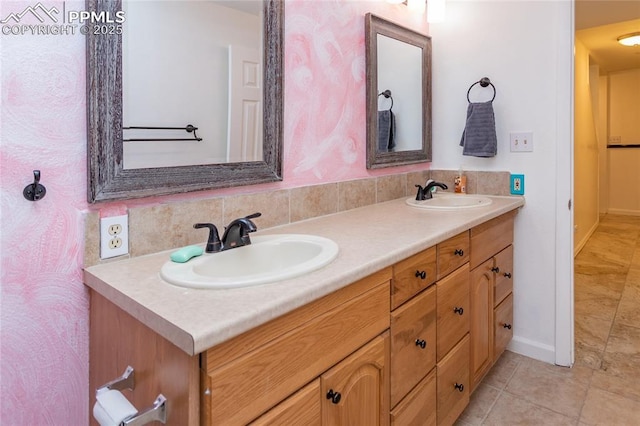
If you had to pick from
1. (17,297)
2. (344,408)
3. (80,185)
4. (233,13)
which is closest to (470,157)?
(233,13)

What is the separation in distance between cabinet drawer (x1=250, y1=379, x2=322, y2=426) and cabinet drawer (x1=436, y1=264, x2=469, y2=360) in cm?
66

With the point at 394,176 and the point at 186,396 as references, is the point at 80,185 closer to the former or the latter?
the point at 186,396

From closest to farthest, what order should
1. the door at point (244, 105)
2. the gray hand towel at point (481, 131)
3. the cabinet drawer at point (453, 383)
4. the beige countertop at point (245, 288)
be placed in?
the beige countertop at point (245, 288) < the door at point (244, 105) < the cabinet drawer at point (453, 383) < the gray hand towel at point (481, 131)

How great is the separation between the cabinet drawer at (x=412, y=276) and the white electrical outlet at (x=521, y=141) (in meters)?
1.15

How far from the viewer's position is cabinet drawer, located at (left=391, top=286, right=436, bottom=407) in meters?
1.22

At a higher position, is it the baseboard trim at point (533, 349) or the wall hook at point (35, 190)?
the wall hook at point (35, 190)

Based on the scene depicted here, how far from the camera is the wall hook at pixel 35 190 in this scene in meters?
0.96

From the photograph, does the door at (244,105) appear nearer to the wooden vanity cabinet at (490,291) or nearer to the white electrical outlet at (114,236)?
the white electrical outlet at (114,236)

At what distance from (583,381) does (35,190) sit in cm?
233

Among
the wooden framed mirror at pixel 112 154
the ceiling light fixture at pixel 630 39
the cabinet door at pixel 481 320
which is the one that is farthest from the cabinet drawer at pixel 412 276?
the ceiling light fixture at pixel 630 39

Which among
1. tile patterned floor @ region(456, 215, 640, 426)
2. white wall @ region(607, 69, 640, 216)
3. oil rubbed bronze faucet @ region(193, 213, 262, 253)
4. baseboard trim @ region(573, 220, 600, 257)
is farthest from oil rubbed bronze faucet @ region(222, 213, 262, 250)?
white wall @ region(607, 69, 640, 216)

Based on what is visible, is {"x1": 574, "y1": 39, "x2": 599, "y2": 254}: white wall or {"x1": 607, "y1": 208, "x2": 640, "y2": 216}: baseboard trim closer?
{"x1": 574, "y1": 39, "x2": 599, "y2": 254}: white wall

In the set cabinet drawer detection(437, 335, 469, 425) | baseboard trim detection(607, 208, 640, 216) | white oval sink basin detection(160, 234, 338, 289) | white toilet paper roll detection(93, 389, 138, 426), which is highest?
baseboard trim detection(607, 208, 640, 216)

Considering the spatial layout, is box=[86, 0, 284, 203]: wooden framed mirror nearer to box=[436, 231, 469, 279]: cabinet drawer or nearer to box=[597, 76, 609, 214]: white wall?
box=[436, 231, 469, 279]: cabinet drawer
